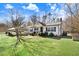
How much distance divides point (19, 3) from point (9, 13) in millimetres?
125

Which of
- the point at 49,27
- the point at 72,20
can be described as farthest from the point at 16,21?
the point at 72,20

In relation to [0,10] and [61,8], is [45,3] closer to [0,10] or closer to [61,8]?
[61,8]

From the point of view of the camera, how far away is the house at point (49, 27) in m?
1.60

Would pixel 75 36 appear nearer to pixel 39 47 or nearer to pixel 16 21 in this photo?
pixel 39 47

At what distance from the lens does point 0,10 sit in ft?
5.23

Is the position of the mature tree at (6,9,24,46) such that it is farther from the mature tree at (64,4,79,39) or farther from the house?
the mature tree at (64,4,79,39)

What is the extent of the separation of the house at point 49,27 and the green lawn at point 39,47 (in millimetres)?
64

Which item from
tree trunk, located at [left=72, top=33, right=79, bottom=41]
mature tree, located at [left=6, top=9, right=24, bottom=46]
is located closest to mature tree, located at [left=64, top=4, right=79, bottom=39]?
tree trunk, located at [left=72, top=33, right=79, bottom=41]

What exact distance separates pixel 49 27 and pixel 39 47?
0.64 ft

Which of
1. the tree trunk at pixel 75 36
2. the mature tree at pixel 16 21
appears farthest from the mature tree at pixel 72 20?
the mature tree at pixel 16 21

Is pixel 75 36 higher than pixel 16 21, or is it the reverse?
pixel 16 21

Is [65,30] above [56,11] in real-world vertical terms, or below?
below

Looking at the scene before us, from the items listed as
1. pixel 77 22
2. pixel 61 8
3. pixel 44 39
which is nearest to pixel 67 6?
pixel 61 8

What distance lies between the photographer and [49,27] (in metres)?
1.61
